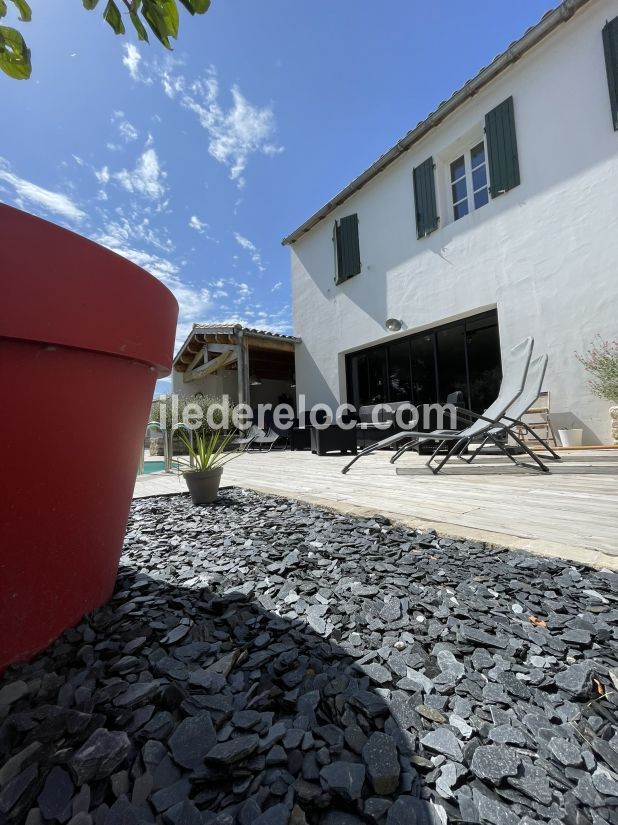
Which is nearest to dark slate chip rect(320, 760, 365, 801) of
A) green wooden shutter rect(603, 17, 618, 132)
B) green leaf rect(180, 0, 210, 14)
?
green leaf rect(180, 0, 210, 14)

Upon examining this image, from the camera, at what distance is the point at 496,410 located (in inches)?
122

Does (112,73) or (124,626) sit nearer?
(124,626)

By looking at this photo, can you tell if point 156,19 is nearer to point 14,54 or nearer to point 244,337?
point 14,54

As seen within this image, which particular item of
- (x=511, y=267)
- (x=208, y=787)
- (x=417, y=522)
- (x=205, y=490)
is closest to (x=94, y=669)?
(x=208, y=787)

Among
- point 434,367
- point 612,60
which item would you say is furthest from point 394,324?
point 612,60

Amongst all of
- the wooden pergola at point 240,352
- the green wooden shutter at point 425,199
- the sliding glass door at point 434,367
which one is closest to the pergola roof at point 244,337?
the wooden pergola at point 240,352

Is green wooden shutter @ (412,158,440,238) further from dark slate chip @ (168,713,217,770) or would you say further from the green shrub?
dark slate chip @ (168,713,217,770)

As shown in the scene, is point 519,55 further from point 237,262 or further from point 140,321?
point 237,262

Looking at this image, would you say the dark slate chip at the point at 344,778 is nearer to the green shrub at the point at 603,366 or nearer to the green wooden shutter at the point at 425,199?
the green shrub at the point at 603,366

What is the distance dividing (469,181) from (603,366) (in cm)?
361

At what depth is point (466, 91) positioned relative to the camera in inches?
211

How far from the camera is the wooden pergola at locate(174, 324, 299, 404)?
26.1ft

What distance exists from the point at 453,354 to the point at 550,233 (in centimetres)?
200

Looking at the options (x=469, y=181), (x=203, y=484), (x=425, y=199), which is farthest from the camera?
(x=425, y=199)
